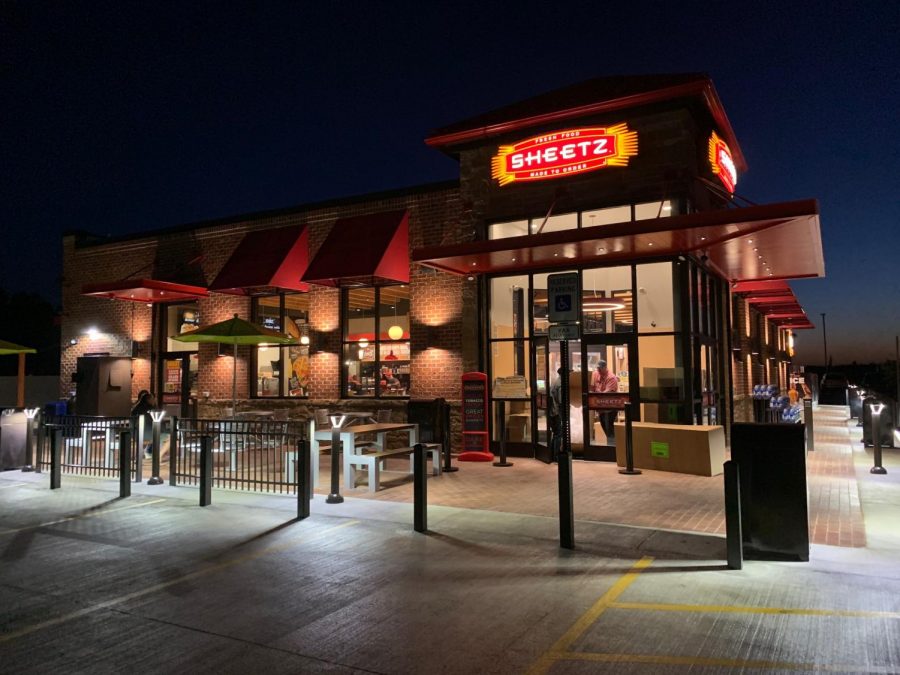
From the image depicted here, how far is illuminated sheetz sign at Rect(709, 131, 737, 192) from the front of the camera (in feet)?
47.4

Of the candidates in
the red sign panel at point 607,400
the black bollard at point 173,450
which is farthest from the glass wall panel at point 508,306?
the black bollard at point 173,450

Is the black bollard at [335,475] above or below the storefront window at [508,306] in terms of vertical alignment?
below

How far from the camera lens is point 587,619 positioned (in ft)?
15.9

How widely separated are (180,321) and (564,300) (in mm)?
16055

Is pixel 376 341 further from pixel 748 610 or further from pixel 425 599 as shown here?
pixel 748 610

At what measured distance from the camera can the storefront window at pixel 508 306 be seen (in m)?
15.1

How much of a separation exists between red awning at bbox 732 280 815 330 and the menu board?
9.36 meters

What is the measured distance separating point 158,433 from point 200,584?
17.9 feet

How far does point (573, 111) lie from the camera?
45.9 ft

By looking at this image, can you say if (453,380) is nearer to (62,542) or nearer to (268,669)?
(62,542)

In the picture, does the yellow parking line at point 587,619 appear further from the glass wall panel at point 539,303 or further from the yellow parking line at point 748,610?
the glass wall panel at point 539,303

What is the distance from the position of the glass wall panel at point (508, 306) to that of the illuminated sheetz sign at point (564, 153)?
2.26m

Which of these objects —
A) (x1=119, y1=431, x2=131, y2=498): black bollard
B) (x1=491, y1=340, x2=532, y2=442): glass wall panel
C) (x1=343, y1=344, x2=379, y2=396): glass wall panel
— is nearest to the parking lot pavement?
(x1=119, y1=431, x2=131, y2=498): black bollard

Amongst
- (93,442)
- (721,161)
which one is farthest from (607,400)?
(93,442)
